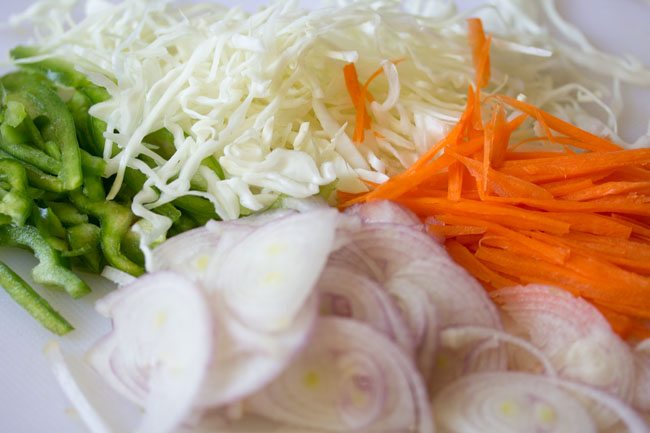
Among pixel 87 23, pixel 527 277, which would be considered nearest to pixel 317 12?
pixel 87 23

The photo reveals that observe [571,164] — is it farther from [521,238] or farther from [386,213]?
[386,213]

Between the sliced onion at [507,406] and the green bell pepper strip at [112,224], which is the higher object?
the green bell pepper strip at [112,224]

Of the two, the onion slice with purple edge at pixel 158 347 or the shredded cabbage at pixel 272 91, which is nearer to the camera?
the onion slice with purple edge at pixel 158 347

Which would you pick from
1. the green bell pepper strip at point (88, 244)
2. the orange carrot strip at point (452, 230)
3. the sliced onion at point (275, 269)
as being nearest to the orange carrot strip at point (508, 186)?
the orange carrot strip at point (452, 230)

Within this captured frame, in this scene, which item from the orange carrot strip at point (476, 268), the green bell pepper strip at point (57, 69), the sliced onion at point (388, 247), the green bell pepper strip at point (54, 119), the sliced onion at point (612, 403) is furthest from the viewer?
the green bell pepper strip at point (57, 69)

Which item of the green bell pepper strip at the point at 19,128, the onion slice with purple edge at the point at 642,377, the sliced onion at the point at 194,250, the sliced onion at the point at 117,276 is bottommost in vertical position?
the onion slice with purple edge at the point at 642,377

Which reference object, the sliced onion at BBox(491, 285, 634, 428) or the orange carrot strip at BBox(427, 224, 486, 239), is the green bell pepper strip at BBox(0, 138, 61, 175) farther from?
the sliced onion at BBox(491, 285, 634, 428)

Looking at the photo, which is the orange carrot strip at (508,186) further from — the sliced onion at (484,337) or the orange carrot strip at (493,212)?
the sliced onion at (484,337)
